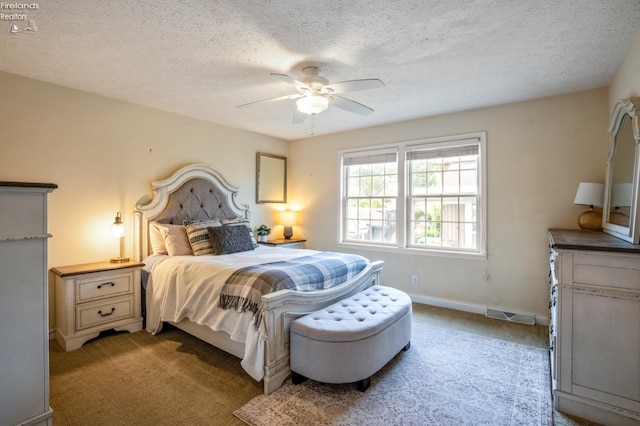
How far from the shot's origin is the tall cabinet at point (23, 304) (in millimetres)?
1372

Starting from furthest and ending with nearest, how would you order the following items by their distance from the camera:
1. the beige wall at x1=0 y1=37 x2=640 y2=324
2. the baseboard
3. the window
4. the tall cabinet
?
the window
the baseboard
the beige wall at x1=0 y1=37 x2=640 y2=324
the tall cabinet

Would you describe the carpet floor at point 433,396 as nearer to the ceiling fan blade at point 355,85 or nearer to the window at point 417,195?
the window at point 417,195

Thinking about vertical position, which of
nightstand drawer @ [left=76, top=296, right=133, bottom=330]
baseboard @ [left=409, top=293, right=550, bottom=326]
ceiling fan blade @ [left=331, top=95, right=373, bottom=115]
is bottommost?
baseboard @ [left=409, top=293, right=550, bottom=326]

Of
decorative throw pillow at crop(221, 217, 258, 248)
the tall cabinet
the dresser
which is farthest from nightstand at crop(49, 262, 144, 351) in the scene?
the dresser

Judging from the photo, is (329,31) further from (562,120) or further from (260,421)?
(562,120)

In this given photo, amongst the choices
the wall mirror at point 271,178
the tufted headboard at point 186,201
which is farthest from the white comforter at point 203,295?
→ the wall mirror at point 271,178

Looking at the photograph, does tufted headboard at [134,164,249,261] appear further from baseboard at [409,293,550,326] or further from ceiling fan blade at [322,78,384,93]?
baseboard at [409,293,550,326]

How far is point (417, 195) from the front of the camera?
4.32 m

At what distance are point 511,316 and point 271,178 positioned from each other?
3917 mm

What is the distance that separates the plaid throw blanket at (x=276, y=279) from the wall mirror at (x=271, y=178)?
7.73 ft

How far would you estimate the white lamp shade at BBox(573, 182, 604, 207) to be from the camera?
289 cm

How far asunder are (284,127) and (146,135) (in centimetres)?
186

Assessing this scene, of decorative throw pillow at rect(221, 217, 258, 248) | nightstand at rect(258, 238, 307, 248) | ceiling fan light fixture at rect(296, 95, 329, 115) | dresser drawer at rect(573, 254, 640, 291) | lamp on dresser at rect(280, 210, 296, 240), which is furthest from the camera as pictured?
lamp on dresser at rect(280, 210, 296, 240)

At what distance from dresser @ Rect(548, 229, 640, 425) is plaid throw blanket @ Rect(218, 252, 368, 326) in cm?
166
